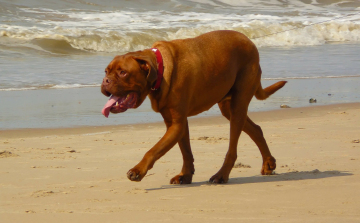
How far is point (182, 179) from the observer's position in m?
4.97

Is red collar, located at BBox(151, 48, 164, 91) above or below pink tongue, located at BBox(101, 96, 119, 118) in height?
above

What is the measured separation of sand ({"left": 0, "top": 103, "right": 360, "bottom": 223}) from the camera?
382cm

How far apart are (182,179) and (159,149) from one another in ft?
1.96

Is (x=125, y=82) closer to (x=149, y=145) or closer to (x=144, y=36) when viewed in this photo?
(x=149, y=145)

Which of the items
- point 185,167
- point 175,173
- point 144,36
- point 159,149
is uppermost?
point 159,149

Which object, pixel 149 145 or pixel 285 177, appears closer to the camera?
pixel 285 177

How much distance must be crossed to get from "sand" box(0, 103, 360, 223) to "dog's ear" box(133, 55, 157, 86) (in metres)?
0.92

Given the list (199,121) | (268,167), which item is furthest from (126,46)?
(268,167)

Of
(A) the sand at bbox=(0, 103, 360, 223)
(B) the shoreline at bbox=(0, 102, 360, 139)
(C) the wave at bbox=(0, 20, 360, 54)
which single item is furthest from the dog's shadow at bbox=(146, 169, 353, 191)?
(C) the wave at bbox=(0, 20, 360, 54)

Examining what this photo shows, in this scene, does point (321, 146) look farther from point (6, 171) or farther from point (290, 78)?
point (290, 78)

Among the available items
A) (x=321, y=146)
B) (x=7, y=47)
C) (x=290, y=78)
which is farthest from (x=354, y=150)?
(x=7, y=47)

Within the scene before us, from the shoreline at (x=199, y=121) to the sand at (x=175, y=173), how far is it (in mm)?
29

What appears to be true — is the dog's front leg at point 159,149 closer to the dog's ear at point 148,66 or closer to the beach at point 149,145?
the beach at point 149,145

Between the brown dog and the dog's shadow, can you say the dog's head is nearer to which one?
the brown dog
